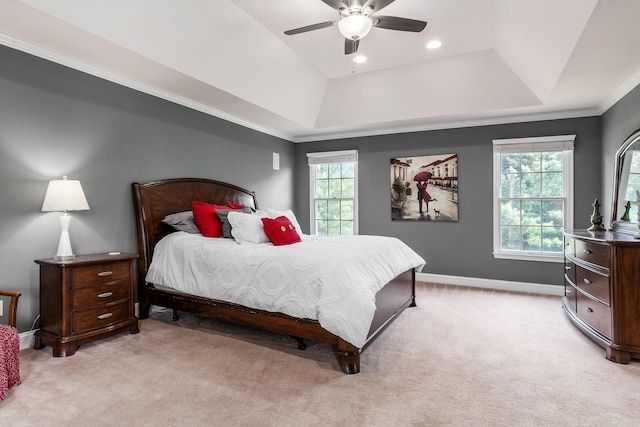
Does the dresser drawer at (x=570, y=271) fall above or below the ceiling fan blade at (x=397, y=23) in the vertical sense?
below

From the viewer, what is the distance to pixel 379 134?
5.68 metres

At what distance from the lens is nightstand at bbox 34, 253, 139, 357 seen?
2576 millimetres

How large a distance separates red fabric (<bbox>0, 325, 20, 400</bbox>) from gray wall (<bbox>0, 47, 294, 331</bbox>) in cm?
77

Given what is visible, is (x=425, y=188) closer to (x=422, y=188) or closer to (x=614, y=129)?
(x=422, y=188)

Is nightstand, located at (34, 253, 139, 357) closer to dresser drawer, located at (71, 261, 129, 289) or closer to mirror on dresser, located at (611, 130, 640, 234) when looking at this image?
dresser drawer, located at (71, 261, 129, 289)

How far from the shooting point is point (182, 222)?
147 inches

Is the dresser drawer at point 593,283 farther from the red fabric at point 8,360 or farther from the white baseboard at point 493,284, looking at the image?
the red fabric at point 8,360

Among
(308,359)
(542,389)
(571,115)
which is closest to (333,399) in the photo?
(308,359)

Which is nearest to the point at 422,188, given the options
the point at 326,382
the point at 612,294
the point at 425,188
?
the point at 425,188

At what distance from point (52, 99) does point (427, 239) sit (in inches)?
193

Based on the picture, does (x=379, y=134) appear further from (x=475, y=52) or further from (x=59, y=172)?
(x=59, y=172)

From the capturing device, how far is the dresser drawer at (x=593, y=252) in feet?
8.68

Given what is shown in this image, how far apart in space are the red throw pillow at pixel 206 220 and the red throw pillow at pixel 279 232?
60cm

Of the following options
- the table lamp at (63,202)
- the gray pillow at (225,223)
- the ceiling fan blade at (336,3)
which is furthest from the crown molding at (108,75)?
the ceiling fan blade at (336,3)
